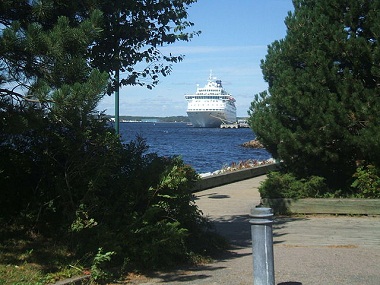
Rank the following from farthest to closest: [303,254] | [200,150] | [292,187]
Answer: [200,150]
[292,187]
[303,254]

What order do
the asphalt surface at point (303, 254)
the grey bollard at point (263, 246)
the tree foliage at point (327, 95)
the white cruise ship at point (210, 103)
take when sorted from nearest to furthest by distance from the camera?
the grey bollard at point (263, 246), the asphalt surface at point (303, 254), the tree foliage at point (327, 95), the white cruise ship at point (210, 103)

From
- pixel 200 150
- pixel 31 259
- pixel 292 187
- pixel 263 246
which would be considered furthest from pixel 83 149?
pixel 200 150

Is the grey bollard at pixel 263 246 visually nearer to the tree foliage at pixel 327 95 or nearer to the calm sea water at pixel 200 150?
the calm sea water at pixel 200 150

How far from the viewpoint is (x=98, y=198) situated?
7.72m

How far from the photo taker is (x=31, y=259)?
7.20 m

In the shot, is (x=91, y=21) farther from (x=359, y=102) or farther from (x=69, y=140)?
(x=359, y=102)

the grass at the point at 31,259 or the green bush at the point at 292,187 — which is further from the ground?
the green bush at the point at 292,187

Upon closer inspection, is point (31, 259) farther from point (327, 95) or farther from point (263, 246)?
point (327, 95)

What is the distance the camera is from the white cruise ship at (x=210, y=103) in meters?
127

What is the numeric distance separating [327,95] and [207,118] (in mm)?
124397

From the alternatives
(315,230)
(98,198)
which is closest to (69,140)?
(98,198)

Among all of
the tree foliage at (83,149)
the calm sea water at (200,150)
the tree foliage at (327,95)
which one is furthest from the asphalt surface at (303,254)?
the calm sea water at (200,150)

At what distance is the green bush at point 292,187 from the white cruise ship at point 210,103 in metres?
113

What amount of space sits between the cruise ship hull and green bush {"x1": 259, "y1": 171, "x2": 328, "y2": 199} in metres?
119
